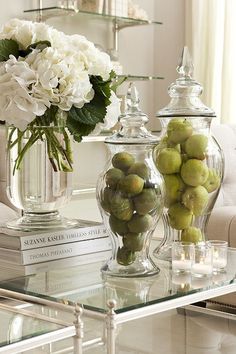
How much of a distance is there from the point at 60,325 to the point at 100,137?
10.2 feet

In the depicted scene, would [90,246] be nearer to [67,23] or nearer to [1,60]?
[1,60]

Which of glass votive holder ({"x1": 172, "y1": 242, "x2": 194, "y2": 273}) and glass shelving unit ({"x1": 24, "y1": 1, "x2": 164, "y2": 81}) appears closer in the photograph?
glass votive holder ({"x1": 172, "y1": 242, "x2": 194, "y2": 273})

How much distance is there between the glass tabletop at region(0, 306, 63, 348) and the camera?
1518 mm

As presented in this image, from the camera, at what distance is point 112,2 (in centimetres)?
480

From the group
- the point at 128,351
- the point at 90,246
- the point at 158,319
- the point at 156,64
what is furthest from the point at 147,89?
the point at 90,246

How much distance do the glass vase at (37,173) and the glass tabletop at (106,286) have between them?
183 mm

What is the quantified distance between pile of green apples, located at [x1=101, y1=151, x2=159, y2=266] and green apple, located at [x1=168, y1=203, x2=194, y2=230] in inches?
7.6

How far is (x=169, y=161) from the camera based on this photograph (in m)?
1.94

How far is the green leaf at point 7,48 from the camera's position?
6.16 ft

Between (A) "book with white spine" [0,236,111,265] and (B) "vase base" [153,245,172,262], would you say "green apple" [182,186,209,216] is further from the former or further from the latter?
(A) "book with white spine" [0,236,111,265]

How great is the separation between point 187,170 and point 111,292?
409 mm

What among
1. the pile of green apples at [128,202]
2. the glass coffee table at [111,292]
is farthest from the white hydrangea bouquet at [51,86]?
the glass coffee table at [111,292]

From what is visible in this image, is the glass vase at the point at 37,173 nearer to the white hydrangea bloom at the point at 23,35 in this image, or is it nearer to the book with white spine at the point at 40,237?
the book with white spine at the point at 40,237

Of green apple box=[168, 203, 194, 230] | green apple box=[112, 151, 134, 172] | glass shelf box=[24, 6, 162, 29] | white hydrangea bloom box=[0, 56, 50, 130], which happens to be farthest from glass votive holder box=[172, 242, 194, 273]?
glass shelf box=[24, 6, 162, 29]
